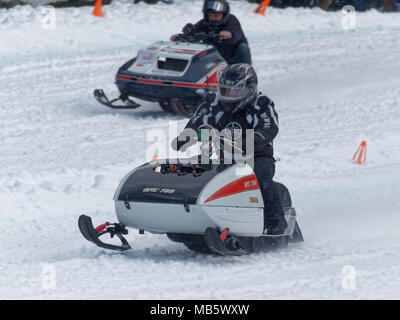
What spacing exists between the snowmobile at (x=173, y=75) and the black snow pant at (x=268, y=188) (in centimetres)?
426

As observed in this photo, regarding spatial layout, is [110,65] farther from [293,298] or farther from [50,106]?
[293,298]

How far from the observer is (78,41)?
13805 millimetres

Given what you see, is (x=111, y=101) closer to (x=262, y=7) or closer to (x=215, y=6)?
(x=215, y=6)

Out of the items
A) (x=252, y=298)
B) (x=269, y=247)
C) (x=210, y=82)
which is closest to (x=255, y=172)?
(x=269, y=247)

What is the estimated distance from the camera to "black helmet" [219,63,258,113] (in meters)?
5.77

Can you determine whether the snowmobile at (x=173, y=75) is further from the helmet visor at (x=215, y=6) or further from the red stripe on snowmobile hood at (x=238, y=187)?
the red stripe on snowmobile hood at (x=238, y=187)

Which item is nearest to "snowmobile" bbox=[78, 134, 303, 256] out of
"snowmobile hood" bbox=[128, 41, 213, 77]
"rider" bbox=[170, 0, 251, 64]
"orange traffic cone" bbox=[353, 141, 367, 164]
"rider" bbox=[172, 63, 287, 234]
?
"rider" bbox=[172, 63, 287, 234]

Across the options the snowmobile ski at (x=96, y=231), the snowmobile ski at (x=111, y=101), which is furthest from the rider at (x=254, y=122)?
the snowmobile ski at (x=111, y=101)

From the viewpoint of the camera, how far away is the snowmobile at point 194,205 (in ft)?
17.4

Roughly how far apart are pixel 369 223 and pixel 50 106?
17.0 feet

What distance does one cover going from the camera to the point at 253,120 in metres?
5.84

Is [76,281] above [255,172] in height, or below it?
below

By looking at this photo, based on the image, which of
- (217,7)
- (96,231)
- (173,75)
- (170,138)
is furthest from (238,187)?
(217,7)

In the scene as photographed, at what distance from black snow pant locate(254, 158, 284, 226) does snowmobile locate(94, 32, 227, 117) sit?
4.26 metres
